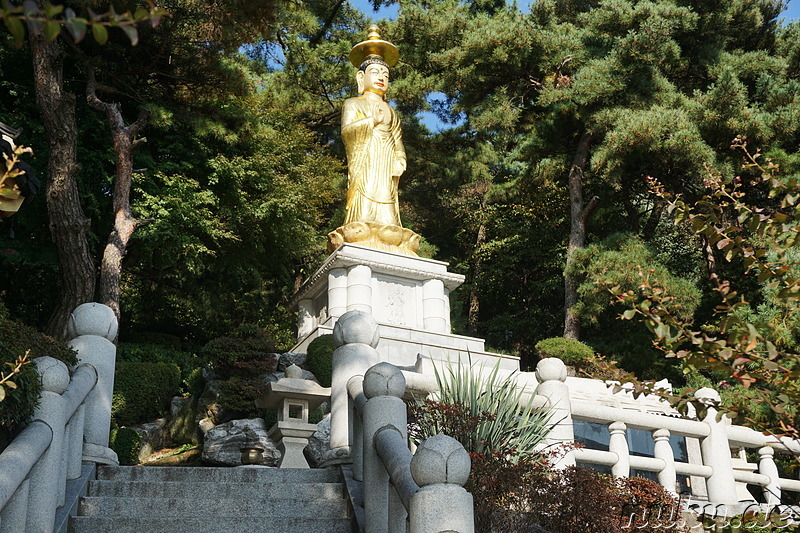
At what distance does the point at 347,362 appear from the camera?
6.68 meters

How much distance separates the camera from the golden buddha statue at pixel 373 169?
1593 cm

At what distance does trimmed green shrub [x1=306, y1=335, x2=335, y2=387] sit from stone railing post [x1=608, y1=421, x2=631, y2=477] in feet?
18.7

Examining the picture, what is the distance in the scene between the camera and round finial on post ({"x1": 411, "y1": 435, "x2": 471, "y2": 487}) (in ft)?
12.1

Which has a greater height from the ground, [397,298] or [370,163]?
[370,163]

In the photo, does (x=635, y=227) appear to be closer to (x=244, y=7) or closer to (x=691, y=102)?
(x=691, y=102)

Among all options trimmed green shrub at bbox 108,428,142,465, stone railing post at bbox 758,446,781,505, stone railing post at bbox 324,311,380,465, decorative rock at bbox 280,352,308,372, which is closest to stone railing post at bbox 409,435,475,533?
stone railing post at bbox 324,311,380,465

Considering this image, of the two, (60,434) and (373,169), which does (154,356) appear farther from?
(60,434)

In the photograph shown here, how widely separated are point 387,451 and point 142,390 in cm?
1009

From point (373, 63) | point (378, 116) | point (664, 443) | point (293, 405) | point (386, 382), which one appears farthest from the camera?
point (373, 63)

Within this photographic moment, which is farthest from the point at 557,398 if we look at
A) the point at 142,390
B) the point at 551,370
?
the point at 142,390

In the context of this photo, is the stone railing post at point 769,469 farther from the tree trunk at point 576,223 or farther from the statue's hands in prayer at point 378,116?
the tree trunk at point 576,223

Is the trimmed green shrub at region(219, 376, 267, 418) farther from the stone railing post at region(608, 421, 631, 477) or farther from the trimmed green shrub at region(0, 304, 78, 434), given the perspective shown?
the trimmed green shrub at region(0, 304, 78, 434)

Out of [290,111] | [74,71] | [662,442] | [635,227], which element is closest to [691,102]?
[635,227]

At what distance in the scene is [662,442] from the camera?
8281 millimetres
